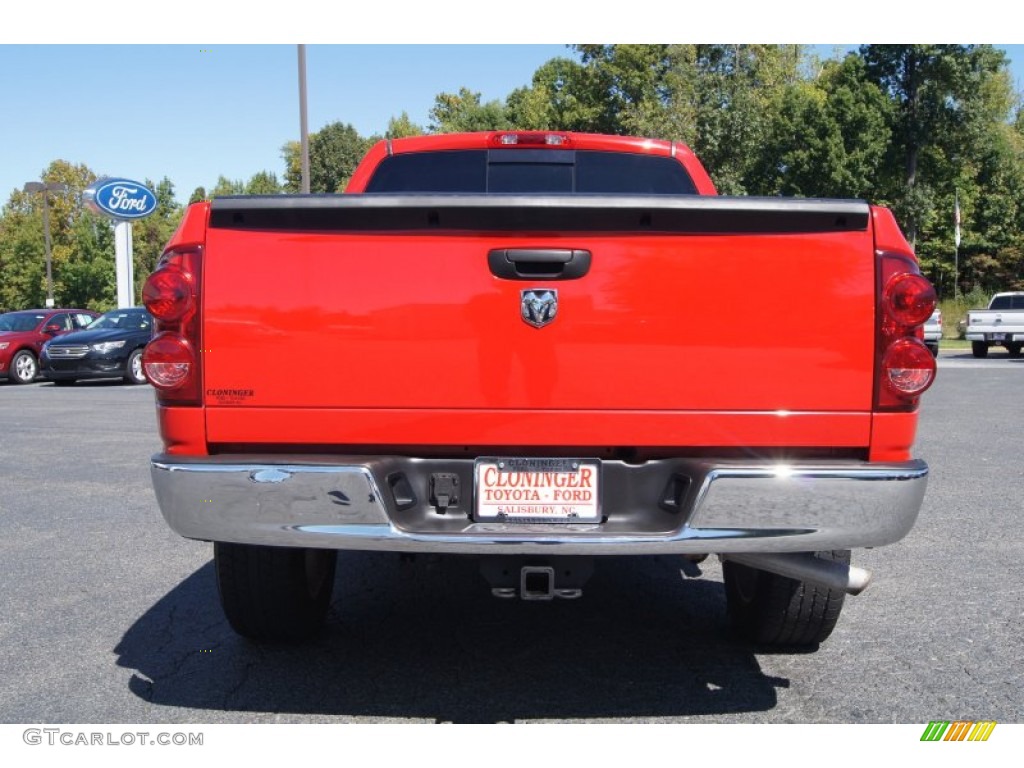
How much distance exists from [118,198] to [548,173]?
1102 inches

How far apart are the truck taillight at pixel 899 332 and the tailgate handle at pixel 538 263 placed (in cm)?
89

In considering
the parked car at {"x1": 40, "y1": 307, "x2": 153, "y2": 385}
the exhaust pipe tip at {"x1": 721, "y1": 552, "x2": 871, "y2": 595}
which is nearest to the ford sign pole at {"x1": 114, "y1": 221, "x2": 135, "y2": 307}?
the parked car at {"x1": 40, "y1": 307, "x2": 153, "y2": 385}

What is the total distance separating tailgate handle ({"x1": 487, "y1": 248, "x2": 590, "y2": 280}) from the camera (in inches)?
115

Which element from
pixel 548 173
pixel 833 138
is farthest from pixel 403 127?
pixel 548 173

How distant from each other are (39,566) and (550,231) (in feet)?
12.1

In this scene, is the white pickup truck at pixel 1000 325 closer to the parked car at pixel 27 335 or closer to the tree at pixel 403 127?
the parked car at pixel 27 335

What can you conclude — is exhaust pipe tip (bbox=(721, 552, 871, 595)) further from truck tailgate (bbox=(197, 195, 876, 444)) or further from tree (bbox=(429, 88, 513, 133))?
tree (bbox=(429, 88, 513, 133))

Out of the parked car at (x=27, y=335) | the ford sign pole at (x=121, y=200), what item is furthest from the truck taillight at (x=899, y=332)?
the ford sign pole at (x=121, y=200)

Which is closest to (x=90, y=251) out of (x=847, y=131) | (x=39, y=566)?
(x=847, y=131)

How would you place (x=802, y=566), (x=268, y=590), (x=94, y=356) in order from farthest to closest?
(x=94, y=356)
(x=268, y=590)
(x=802, y=566)

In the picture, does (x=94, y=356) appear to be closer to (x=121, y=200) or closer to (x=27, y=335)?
(x=27, y=335)

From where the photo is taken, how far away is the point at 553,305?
9.52 feet

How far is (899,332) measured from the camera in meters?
2.92

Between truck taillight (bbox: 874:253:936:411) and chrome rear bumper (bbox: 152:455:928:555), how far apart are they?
22 cm
